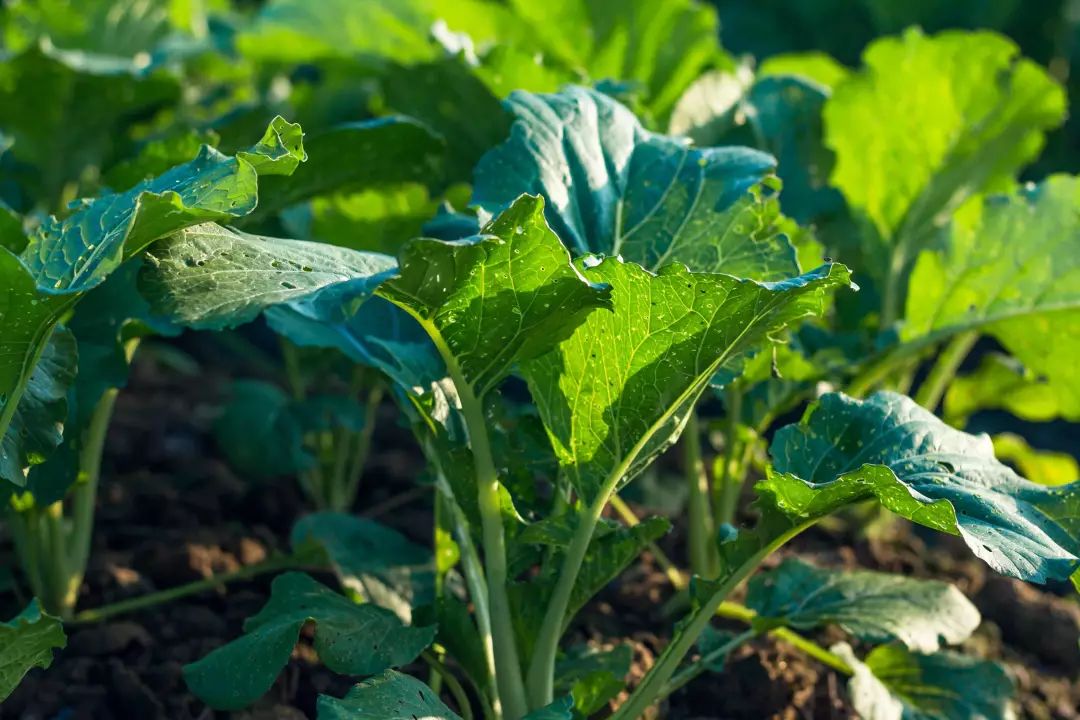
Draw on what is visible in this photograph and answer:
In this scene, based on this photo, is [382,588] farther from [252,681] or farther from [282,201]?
[282,201]

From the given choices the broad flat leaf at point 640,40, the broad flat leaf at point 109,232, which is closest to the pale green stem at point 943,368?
the broad flat leaf at point 640,40

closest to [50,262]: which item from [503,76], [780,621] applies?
[503,76]

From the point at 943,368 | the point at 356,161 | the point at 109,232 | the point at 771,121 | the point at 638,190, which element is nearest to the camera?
the point at 109,232

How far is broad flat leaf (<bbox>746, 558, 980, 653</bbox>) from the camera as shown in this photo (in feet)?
5.39

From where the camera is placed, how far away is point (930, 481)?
133cm

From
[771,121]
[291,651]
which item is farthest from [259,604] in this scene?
[771,121]

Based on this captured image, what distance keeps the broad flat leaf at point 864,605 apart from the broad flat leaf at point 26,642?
84cm

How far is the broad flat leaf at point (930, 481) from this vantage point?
124cm

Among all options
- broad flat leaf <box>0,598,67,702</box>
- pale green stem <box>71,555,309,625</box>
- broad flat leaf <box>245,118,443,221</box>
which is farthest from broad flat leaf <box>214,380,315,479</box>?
broad flat leaf <box>0,598,67,702</box>

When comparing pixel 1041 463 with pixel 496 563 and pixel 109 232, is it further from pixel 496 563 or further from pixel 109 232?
pixel 109 232

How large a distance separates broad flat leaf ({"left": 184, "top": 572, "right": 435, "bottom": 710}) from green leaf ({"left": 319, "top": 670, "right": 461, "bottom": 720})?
0.06 meters

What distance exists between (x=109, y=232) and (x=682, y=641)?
777 millimetres

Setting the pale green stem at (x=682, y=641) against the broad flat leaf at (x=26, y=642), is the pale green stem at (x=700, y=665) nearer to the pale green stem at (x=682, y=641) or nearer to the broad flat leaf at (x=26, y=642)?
the pale green stem at (x=682, y=641)

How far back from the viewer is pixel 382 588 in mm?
1706
